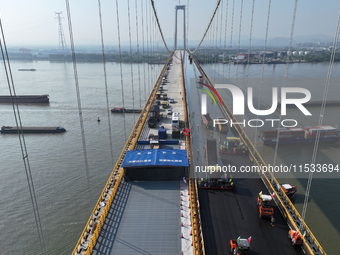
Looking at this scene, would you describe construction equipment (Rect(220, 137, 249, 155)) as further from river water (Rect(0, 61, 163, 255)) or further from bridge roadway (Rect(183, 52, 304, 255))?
river water (Rect(0, 61, 163, 255))

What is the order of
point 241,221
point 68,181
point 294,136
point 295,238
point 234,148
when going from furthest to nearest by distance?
point 294,136 → point 234,148 → point 68,181 → point 241,221 → point 295,238

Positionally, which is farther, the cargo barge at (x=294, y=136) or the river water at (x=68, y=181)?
the cargo barge at (x=294, y=136)

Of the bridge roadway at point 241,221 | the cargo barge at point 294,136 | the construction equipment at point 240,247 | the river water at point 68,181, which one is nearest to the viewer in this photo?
the construction equipment at point 240,247

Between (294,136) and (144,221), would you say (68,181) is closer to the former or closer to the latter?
(144,221)

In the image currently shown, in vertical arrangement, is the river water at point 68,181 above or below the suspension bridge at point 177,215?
below

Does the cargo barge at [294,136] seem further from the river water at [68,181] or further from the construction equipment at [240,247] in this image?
the construction equipment at [240,247]

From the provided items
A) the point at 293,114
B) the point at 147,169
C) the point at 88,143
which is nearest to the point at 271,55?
the point at 293,114

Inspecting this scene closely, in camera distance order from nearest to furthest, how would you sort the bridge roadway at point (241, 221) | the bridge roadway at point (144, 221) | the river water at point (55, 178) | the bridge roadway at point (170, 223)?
the bridge roadway at point (144, 221) → the bridge roadway at point (170, 223) → the bridge roadway at point (241, 221) → the river water at point (55, 178)

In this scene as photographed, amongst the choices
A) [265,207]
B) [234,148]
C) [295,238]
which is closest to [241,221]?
[265,207]

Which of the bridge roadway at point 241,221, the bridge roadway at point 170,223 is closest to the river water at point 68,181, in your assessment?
the bridge roadway at point 241,221

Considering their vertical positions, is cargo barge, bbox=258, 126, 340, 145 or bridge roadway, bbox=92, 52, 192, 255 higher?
bridge roadway, bbox=92, 52, 192, 255

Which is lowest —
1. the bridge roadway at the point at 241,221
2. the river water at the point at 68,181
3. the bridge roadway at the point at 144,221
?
the river water at the point at 68,181

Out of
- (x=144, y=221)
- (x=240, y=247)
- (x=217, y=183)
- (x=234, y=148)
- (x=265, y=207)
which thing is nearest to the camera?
(x=240, y=247)

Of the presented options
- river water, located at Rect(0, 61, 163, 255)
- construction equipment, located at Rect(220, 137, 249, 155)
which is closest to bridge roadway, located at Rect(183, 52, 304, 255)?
construction equipment, located at Rect(220, 137, 249, 155)
